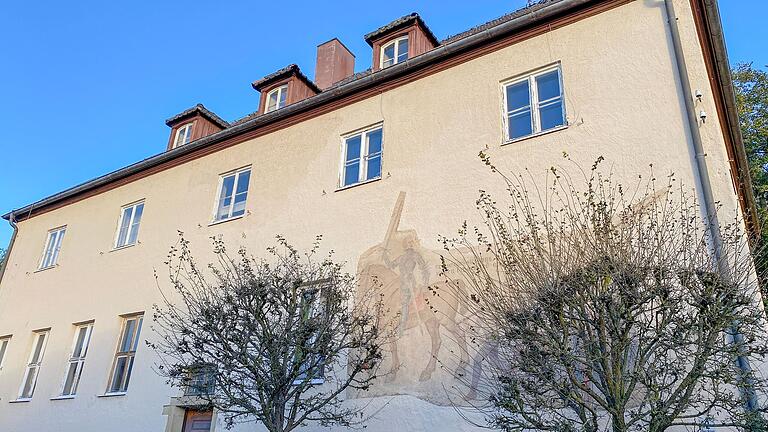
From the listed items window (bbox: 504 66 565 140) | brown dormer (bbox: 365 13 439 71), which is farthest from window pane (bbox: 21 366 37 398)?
window (bbox: 504 66 565 140)

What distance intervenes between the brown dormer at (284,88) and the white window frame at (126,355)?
18.2ft

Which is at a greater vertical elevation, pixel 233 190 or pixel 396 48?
pixel 396 48

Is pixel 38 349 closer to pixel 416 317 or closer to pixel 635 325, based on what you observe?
pixel 416 317

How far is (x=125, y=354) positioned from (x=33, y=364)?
11.6ft

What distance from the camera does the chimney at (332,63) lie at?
15469mm

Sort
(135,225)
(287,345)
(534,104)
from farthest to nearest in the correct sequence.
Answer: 1. (135,225)
2. (534,104)
3. (287,345)

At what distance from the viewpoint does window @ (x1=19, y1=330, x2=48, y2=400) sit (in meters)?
14.3

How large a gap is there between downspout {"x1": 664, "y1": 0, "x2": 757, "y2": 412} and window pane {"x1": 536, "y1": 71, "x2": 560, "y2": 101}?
5.80ft

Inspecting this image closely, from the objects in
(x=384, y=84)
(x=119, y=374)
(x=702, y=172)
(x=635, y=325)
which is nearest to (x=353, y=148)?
(x=384, y=84)

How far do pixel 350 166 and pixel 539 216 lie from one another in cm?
423

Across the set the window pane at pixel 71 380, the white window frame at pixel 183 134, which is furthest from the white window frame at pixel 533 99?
the window pane at pixel 71 380

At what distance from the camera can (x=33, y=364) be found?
1459cm

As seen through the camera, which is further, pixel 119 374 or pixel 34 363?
pixel 34 363

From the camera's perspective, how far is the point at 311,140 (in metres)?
12.3
